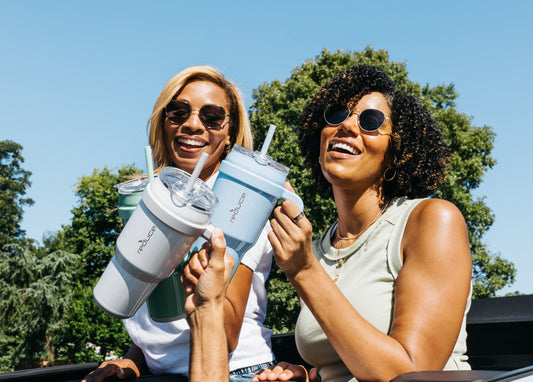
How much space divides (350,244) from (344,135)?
54 centimetres

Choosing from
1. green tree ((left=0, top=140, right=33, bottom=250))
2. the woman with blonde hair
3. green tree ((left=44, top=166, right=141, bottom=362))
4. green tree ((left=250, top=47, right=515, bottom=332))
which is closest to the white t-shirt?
the woman with blonde hair

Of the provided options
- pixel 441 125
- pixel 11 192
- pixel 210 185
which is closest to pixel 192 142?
pixel 210 185

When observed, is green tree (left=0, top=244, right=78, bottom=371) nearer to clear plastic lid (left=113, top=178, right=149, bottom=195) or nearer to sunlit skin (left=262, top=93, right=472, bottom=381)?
clear plastic lid (left=113, top=178, right=149, bottom=195)

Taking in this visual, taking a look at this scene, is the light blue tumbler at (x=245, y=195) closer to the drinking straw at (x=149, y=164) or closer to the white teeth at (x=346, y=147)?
the drinking straw at (x=149, y=164)

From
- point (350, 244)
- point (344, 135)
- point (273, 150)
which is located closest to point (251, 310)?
point (350, 244)

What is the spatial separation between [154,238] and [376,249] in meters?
1.07

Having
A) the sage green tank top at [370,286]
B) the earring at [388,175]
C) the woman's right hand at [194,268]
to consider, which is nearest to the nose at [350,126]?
the earring at [388,175]

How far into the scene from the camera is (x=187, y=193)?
1758 mm

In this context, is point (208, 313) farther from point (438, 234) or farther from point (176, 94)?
point (176, 94)

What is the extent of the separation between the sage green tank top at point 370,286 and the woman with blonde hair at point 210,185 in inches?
11.8

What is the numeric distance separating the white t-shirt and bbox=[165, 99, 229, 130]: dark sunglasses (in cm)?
28

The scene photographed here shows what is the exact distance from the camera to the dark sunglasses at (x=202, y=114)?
2734mm

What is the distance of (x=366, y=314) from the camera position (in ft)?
7.26

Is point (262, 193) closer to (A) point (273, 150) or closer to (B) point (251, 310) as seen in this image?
(B) point (251, 310)
